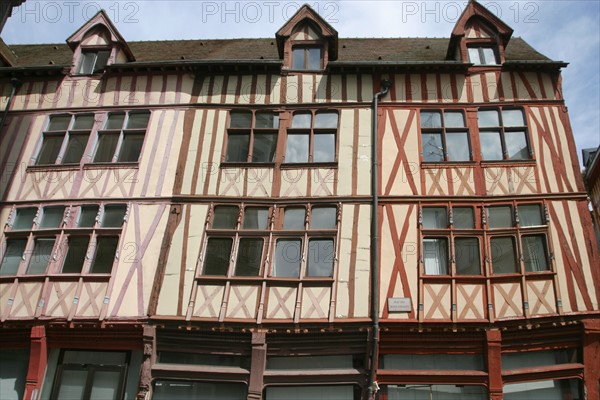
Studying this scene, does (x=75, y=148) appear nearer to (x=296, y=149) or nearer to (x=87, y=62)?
(x=87, y=62)

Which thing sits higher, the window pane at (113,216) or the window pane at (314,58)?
the window pane at (314,58)

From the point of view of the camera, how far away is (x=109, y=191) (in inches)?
481

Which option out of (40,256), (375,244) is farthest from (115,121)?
(375,244)

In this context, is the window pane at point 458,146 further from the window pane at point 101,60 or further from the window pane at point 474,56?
the window pane at point 101,60

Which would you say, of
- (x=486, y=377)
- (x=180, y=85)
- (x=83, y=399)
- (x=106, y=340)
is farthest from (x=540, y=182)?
(x=83, y=399)

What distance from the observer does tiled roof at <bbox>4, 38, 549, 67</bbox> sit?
564 inches

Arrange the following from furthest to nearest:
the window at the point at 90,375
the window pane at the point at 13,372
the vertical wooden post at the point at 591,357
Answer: the window pane at the point at 13,372 < the window at the point at 90,375 < the vertical wooden post at the point at 591,357

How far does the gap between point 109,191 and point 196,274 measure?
9.86 feet

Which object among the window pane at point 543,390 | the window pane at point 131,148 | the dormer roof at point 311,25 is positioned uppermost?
the dormer roof at point 311,25

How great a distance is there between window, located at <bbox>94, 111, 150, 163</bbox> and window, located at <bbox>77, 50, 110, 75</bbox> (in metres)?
1.73

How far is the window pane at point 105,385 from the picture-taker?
416 inches

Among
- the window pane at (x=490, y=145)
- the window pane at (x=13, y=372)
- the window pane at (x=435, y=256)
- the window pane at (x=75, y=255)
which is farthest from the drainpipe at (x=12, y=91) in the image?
the window pane at (x=490, y=145)

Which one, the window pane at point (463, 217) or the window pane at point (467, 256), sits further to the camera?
the window pane at point (463, 217)

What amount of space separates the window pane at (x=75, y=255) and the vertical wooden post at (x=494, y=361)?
27.8 ft
